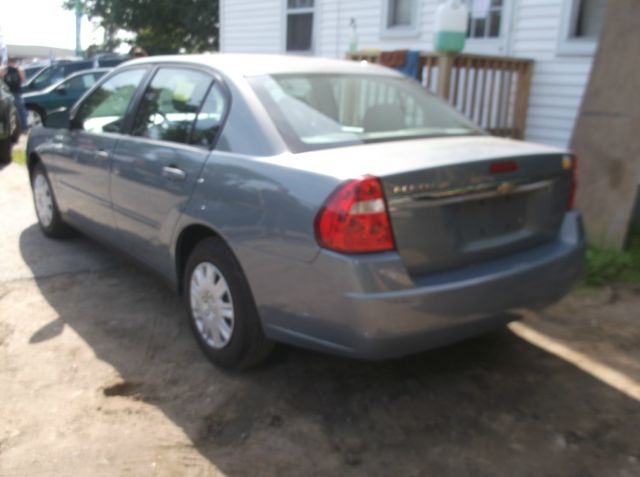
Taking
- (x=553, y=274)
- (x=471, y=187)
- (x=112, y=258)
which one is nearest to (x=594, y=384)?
(x=553, y=274)

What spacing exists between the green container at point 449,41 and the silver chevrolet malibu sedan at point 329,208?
2.93 m

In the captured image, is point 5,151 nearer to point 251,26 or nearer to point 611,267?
point 251,26

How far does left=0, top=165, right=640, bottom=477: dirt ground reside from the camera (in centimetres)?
261

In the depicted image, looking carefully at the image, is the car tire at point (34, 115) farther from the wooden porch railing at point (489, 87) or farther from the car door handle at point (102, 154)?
the car door handle at point (102, 154)

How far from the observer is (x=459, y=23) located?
22.1 feet

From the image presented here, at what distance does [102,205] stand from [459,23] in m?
4.28

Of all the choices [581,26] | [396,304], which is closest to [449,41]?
[581,26]

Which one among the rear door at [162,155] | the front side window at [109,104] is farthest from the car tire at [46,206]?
the rear door at [162,155]

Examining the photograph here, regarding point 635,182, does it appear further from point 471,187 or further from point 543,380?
point 471,187

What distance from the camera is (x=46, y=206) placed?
18.4 ft

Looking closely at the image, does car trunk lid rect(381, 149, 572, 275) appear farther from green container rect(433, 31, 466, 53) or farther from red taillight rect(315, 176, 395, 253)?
green container rect(433, 31, 466, 53)

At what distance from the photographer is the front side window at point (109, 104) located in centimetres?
429

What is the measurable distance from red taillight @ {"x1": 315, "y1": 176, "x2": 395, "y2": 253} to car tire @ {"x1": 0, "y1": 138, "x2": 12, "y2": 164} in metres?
9.13

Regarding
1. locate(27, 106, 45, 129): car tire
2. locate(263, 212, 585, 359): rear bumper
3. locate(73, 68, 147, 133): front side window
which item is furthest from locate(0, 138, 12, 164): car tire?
locate(263, 212, 585, 359): rear bumper
